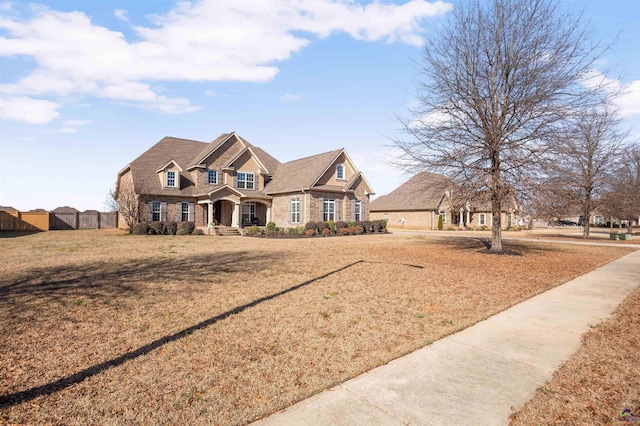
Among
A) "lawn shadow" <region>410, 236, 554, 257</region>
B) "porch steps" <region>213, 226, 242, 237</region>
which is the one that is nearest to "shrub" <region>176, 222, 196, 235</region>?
"porch steps" <region>213, 226, 242, 237</region>

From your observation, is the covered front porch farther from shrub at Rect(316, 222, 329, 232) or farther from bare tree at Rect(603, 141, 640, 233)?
bare tree at Rect(603, 141, 640, 233)

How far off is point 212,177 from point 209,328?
88.6ft

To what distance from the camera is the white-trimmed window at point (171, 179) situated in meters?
29.0

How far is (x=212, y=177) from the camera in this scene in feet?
101

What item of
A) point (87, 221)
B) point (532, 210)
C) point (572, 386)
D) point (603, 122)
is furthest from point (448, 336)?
point (87, 221)

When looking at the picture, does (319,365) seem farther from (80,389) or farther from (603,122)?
(603,122)

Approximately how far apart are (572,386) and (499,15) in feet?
52.0

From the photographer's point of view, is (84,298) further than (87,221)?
No

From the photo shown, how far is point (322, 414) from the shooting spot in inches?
122

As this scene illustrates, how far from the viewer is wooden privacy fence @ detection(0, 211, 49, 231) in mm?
30600

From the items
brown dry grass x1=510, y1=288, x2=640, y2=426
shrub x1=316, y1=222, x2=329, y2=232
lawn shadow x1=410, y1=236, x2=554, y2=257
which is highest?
shrub x1=316, y1=222, x2=329, y2=232

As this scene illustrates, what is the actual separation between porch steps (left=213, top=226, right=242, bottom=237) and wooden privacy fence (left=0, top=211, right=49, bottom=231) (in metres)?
17.5

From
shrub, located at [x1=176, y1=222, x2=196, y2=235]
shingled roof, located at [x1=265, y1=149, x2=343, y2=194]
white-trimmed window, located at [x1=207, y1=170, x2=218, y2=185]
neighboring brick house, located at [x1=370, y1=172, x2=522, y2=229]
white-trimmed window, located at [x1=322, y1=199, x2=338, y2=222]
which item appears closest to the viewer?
shrub, located at [x1=176, y1=222, x2=196, y2=235]

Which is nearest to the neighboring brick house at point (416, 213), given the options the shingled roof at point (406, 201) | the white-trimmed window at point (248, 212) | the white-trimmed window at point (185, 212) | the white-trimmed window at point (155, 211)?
the shingled roof at point (406, 201)
